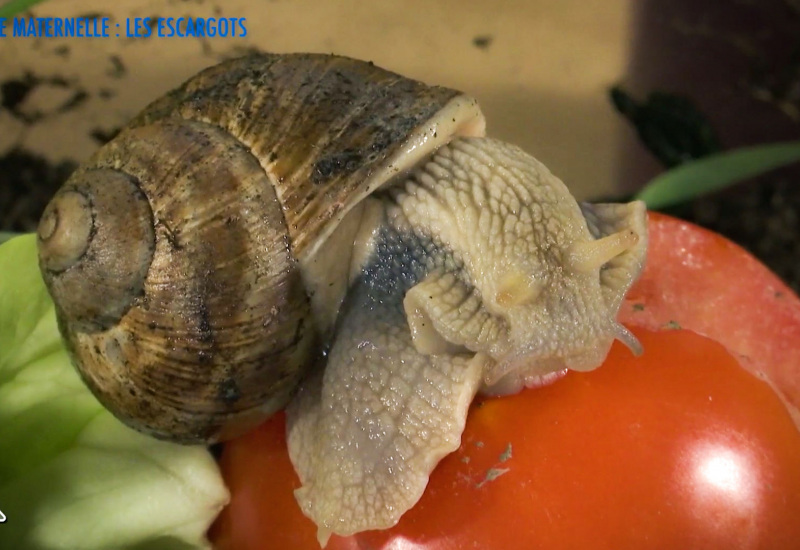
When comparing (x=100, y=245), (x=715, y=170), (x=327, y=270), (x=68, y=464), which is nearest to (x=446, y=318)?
(x=327, y=270)

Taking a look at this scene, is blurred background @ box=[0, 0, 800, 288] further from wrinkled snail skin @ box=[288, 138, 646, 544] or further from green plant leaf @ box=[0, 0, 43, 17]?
wrinkled snail skin @ box=[288, 138, 646, 544]

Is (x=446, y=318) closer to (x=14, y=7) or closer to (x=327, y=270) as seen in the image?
(x=327, y=270)

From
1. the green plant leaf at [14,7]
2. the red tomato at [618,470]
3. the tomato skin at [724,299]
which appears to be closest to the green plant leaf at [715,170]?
the tomato skin at [724,299]

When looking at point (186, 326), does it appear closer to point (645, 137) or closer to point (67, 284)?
point (67, 284)

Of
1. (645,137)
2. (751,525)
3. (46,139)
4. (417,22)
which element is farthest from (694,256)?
(46,139)

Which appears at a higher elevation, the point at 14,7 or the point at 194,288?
the point at 14,7

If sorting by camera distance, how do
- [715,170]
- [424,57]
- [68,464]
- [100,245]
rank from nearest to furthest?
[100,245], [68,464], [715,170], [424,57]

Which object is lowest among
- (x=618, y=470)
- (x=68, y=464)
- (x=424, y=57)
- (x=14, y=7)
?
(x=68, y=464)

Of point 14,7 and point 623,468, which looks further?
point 14,7
